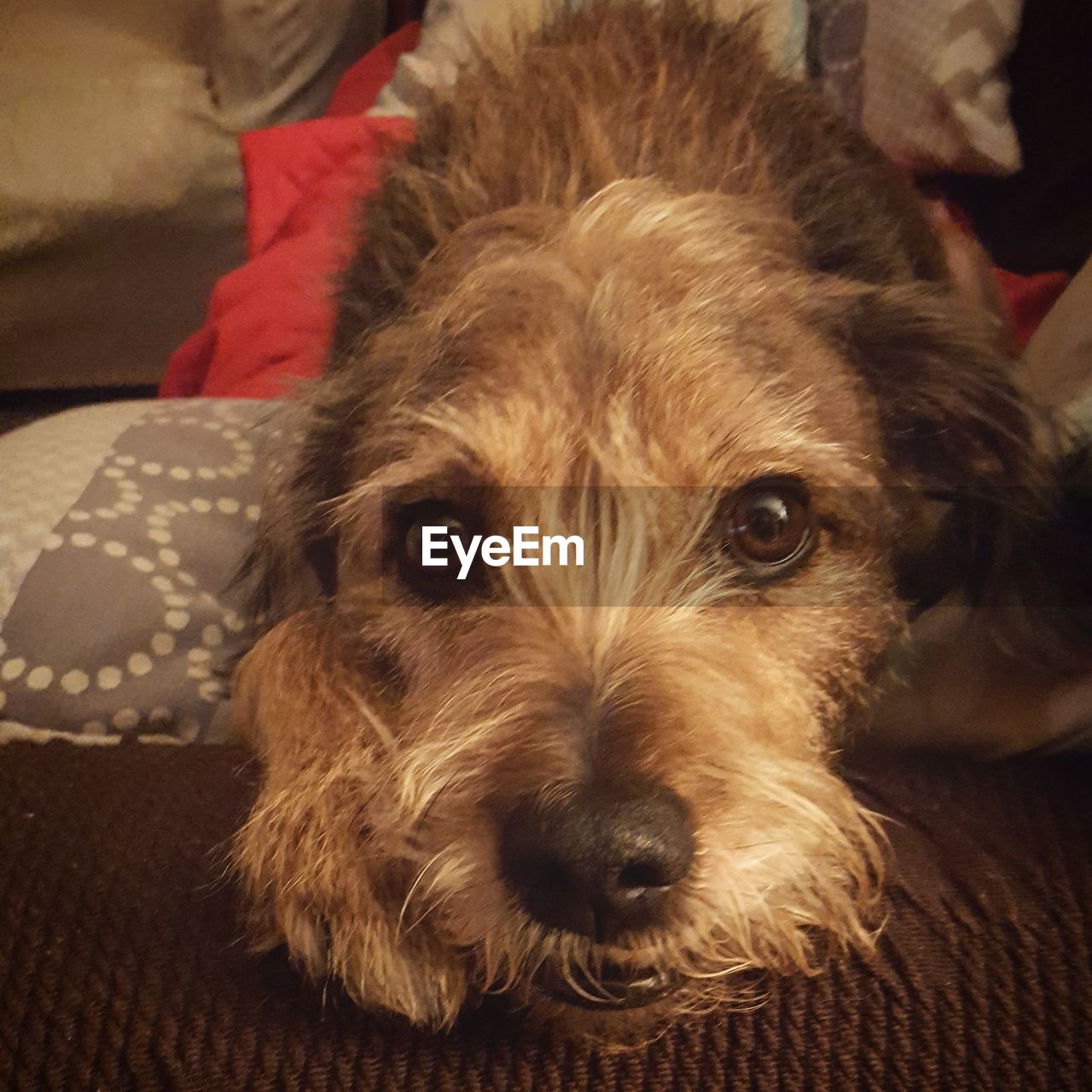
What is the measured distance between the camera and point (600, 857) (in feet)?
2.71

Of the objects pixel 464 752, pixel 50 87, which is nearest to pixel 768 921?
pixel 464 752

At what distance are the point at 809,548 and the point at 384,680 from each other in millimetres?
558

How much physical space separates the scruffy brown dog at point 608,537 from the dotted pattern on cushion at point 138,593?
0.57ft

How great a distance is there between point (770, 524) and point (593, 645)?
265 mm

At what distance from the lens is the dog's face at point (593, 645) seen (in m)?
0.89

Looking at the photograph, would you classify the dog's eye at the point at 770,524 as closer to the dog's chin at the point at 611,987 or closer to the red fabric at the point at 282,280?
the dog's chin at the point at 611,987

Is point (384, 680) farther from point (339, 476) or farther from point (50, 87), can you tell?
point (50, 87)

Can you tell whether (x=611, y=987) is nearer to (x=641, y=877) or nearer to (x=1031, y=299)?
(x=641, y=877)

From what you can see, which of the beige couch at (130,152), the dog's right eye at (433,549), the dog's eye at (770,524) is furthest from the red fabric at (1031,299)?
the beige couch at (130,152)

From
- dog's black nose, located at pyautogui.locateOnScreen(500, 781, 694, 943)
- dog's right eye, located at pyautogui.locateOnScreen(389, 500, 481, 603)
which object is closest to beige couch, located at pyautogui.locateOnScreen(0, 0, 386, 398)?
dog's right eye, located at pyautogui.locateOnScreen(389, 500, 481, 603)

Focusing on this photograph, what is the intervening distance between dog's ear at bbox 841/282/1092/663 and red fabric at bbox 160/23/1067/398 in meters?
0.90

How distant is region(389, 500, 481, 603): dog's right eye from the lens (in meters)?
1.15

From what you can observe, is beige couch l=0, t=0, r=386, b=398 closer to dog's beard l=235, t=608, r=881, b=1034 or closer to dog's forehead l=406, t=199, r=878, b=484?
dog's forehead l=406, t=199, r=878, b=484

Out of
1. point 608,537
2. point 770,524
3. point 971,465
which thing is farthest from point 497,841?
point 971,465
